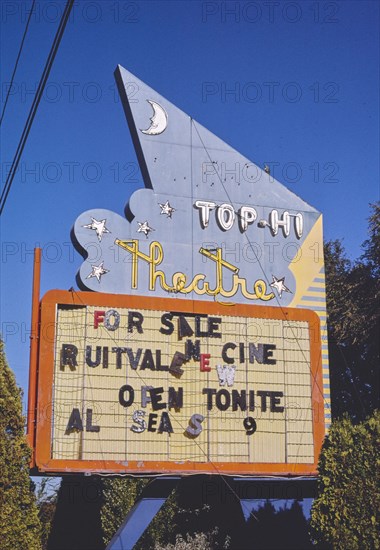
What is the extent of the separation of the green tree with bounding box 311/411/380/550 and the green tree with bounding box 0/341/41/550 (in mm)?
5363

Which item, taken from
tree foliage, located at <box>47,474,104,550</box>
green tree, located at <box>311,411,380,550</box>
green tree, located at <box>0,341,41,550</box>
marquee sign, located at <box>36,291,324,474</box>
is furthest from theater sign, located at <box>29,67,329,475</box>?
tree foliage, located at <box>47,474,104,550</box>

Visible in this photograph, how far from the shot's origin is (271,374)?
61.1ft

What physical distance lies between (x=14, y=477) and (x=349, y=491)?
6.25m

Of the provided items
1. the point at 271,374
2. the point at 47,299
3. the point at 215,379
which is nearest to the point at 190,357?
the point at 215,379

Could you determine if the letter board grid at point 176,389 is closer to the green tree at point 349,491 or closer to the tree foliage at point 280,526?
the tree foliage at point 280,526

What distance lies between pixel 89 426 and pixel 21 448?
1.50m

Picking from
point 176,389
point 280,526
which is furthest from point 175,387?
point 280,526

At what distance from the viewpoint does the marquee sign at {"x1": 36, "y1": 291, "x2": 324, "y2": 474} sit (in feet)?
55.6

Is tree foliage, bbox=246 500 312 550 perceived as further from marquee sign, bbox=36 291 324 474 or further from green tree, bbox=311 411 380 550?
green tree, bbox=311 411 380 550

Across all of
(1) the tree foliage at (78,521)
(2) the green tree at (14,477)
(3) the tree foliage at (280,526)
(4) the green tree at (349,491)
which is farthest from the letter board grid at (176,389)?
(1) the tree foliage at (78,521)

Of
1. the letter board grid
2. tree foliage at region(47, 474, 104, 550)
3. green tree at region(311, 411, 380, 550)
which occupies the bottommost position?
tree foliage at region(47, 474, 104, 550)

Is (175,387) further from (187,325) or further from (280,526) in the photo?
(280,526)

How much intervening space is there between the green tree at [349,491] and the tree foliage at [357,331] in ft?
45.3

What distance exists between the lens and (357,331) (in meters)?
30.4
